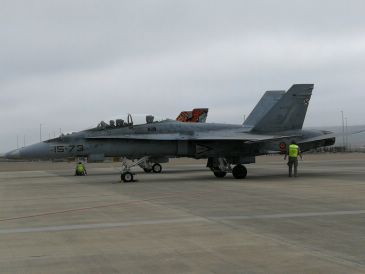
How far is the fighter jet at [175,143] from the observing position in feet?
60.1

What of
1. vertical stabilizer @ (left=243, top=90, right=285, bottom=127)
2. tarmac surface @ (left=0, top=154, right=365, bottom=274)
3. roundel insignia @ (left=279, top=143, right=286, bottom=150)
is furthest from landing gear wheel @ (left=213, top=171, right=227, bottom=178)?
vertical stabilizer @ (left=243, top=90, right=285, bottom=127)

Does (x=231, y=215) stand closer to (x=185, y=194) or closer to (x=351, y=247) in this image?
(x=351, y=247)

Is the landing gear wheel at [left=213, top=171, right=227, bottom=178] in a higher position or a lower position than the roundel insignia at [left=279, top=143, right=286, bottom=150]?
lower

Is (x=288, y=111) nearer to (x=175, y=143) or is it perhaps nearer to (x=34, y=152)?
(x=175, y=143)

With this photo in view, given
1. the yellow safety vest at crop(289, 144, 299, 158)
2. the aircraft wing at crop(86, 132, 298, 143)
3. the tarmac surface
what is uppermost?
the aircraft wing at crop(86, 132, 298, 143)

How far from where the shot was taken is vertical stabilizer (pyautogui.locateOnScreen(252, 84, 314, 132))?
19.4 meters

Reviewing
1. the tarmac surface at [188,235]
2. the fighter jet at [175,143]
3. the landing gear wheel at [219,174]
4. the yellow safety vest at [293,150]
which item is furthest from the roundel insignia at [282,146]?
the tarmac surface at [188,235]

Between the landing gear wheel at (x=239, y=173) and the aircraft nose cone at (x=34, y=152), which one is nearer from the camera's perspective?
the landing gear wheel at (x=239, y=173)

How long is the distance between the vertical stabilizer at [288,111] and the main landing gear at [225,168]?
7.09 ft

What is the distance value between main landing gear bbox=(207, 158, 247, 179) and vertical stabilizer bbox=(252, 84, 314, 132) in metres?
2.16

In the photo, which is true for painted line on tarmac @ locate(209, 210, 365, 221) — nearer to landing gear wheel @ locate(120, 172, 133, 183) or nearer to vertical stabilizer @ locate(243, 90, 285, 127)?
landing gear wheel @ locate(120, 172, 133, 183)

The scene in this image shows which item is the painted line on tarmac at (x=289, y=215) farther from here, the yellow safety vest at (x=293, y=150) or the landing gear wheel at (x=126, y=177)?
the landing gear wheel at (x=126, y=177)

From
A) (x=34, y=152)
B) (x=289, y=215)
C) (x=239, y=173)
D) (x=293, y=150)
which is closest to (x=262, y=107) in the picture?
(x=293, y=150)

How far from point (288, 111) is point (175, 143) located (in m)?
5.08
